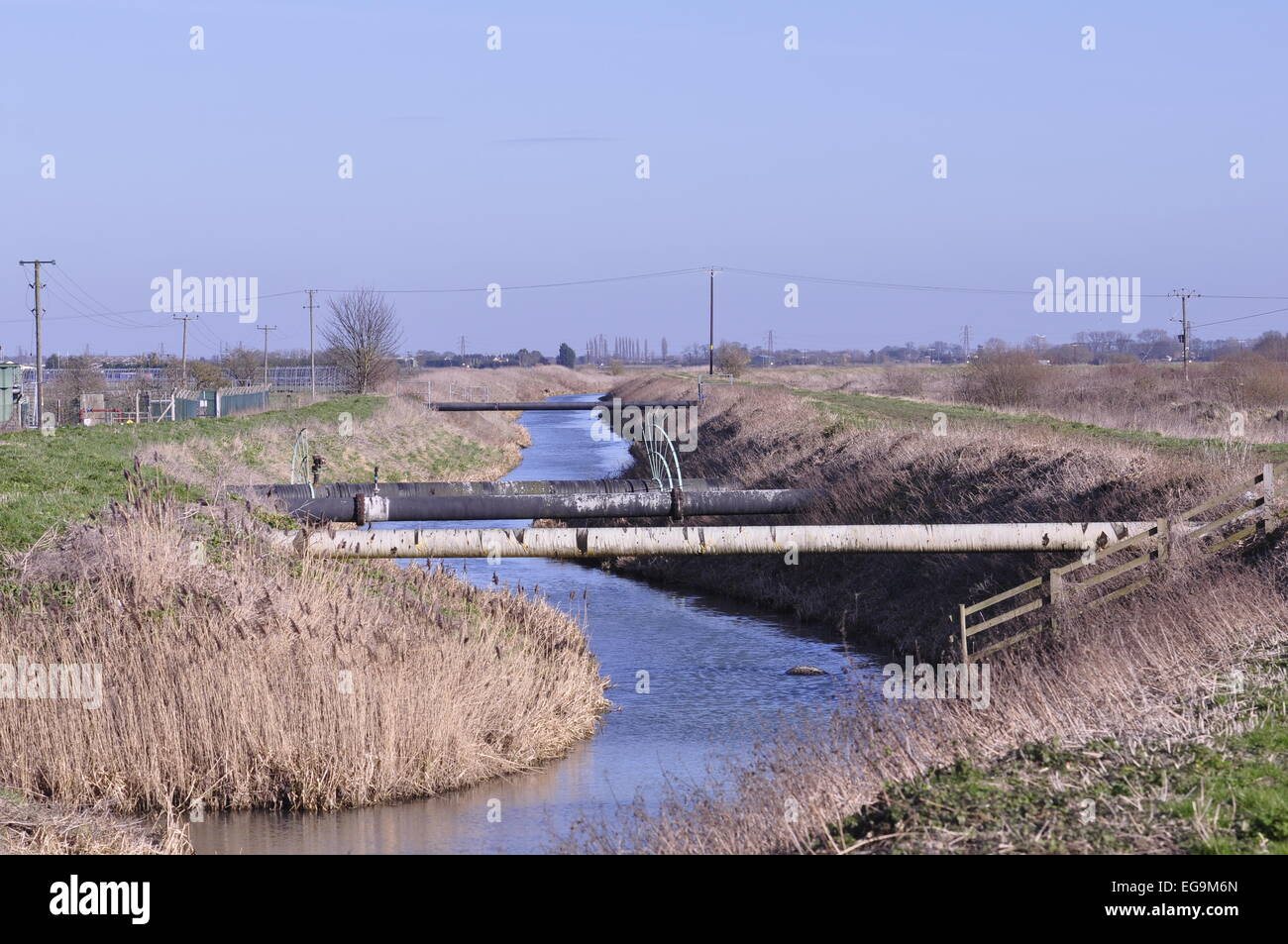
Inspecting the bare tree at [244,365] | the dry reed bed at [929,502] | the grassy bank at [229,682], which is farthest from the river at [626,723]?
the bare tree at [244,365]

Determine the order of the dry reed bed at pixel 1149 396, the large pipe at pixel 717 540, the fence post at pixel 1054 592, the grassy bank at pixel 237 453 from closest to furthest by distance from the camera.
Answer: the fence post at pixel 1054 592 → the large pipe at pixel 717 540 → the grassy bank at pixel 237 453 → the dry reed bed at pixel 1149 396

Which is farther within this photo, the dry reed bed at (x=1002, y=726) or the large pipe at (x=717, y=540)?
the large pipe at (x=717, y=540)

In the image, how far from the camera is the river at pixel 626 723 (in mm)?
13711

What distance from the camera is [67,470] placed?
1069 inches

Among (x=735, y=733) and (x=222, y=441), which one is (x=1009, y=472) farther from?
(x=222, y=441)

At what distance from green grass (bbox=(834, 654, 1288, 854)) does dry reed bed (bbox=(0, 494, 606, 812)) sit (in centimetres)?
682

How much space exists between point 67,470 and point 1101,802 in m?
23.4

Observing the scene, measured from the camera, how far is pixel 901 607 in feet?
85.0

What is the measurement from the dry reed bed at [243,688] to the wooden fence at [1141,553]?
6.70m

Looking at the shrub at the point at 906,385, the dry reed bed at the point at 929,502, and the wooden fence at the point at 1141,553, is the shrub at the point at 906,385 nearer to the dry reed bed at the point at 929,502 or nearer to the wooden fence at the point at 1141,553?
the dry reed bed at the point at 929,502

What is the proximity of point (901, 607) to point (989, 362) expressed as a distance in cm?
4722

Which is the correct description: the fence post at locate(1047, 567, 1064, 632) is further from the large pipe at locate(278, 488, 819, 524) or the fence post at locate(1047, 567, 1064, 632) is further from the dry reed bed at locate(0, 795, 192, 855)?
the dry reed bed at locate(0, 795, 192, 855)

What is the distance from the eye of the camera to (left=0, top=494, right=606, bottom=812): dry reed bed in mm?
14211
